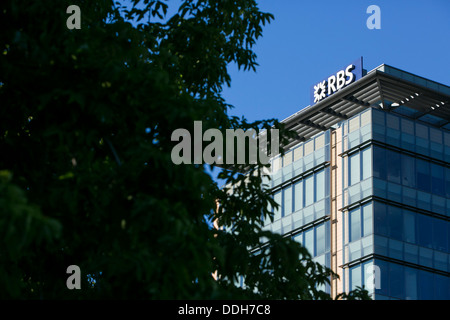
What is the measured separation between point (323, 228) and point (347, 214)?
6.65 ft

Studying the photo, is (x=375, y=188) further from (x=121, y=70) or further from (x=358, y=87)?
(x=121, y=70)

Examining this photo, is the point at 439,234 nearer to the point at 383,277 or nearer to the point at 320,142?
the point at 383,277

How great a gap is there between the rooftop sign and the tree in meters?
39.9

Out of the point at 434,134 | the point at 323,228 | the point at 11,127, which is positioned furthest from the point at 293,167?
the point at 11,127

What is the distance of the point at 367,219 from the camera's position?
156 ft

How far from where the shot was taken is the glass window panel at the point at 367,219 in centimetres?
4709

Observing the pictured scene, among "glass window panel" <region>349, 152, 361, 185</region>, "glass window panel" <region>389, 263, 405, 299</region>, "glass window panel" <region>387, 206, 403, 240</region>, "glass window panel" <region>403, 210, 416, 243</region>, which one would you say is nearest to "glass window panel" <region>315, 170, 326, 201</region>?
"glass window panel" <region>349, 152, 361, 185</region>

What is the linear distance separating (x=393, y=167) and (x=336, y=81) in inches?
279

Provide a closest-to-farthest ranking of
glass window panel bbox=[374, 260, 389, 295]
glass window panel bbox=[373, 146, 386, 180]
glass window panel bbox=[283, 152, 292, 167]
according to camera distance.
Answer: glass window panel bbox=[374, 260, 389, 295], glass window panel bbox=[373, 146, 386, 180], glass window panel bbox=[283, 152, 292, 167]

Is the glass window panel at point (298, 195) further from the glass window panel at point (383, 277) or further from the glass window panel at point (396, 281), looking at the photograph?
the glass window panel at point (396, 281)

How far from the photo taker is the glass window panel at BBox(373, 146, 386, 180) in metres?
48.2

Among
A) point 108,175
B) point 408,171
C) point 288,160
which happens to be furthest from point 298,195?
point 108,175

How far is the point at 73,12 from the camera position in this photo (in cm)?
1162

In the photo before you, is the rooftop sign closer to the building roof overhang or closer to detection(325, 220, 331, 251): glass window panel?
the building roof overhang
